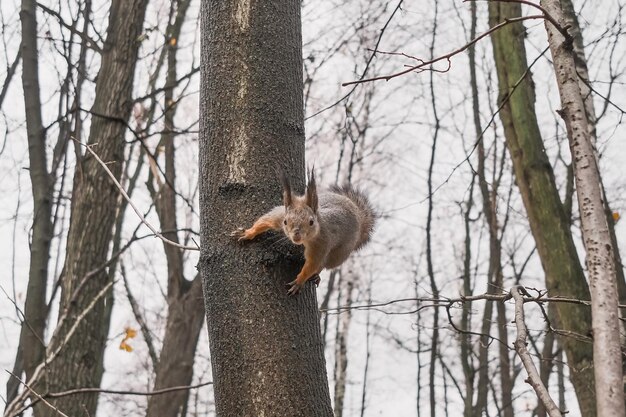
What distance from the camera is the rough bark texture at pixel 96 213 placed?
506 centimetres

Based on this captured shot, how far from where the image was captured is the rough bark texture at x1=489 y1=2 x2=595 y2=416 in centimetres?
482

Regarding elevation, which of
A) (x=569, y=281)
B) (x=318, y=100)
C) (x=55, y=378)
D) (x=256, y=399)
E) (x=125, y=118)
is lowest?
(x=256, y=399)

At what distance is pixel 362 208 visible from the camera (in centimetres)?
362

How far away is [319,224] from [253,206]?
89cm

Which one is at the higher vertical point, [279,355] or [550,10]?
[550,10]

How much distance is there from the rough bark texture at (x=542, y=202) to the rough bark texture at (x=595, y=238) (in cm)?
332

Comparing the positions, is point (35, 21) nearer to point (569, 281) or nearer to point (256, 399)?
point (569, 281)

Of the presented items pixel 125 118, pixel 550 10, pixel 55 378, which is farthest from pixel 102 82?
pixel 550 10

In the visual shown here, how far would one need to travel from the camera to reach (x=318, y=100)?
32.5 feet

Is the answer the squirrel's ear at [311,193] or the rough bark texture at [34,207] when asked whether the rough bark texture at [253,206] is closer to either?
the squirrel's ear at [311,193]

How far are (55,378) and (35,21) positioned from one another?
3.18 m

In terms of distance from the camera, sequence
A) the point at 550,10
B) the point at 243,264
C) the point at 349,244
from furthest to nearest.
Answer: the point at 349,244, the point at 243,264, the point at 550,10

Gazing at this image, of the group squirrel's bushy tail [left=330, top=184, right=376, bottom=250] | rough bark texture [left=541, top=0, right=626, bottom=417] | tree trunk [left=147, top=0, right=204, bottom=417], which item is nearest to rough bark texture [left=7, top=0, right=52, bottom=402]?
tree trunk [left=147, top=0, right=204, bottom=417]

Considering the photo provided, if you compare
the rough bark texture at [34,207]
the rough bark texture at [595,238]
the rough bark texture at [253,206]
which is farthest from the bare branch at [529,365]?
the rough bark texture at [34,207]
